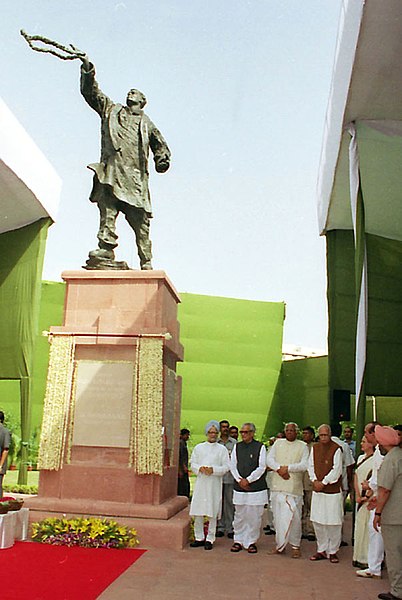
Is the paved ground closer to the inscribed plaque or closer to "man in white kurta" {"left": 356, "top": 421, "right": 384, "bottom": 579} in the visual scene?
"man in white kurta" {"left": 356, "top": 421, "right": 384, "bottom": 579}

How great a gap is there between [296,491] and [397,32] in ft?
15.8

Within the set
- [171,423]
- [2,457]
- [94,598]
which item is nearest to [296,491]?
[171,423]

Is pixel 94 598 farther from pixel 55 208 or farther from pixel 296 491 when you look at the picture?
pixel 55 208

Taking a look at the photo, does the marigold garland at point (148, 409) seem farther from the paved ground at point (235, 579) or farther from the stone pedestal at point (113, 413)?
the paved ground at point (235, 579)

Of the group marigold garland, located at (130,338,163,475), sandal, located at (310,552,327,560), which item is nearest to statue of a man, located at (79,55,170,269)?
marigold garland, located at (130,338,163,475)

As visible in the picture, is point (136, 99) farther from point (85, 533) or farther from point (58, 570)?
point (58, 570)

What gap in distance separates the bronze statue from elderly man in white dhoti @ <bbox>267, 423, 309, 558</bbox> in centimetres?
256

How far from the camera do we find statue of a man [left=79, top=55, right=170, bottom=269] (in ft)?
24.8

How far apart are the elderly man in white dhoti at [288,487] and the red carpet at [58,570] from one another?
1432mm

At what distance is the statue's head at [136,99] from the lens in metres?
7.98

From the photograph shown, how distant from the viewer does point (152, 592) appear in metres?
4.59

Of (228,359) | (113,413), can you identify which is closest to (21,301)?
(228,359)

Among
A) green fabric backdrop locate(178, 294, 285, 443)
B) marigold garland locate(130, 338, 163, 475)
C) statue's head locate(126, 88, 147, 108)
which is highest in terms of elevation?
statue's head locate(126, 88, 147, 108)

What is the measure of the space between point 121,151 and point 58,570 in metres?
4.75
